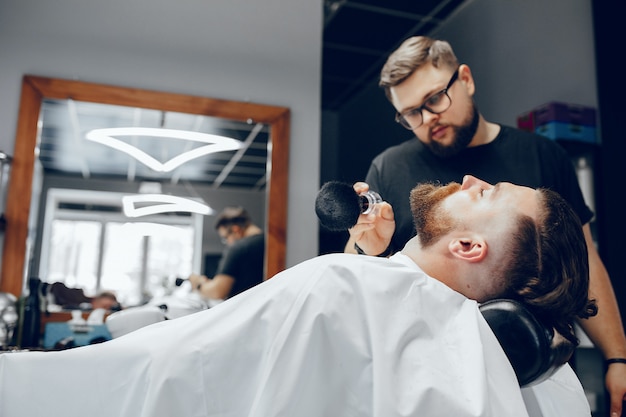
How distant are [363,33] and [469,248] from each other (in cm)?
213

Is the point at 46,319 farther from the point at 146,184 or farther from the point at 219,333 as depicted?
the point at 219,333

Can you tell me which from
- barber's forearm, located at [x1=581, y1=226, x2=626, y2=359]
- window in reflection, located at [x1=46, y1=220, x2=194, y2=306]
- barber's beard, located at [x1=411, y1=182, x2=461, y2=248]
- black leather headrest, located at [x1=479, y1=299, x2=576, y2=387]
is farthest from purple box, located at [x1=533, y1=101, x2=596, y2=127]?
black leather headrest, located at [x1=479, y1=299, x2=576, y2=387]

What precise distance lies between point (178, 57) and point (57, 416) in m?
1.67

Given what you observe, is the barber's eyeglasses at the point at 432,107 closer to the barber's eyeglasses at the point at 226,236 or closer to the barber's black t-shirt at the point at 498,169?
the barber's black t-shirt at the point at 498,169

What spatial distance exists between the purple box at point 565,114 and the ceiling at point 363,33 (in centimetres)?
64

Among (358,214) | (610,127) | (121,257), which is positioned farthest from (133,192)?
(610,127)

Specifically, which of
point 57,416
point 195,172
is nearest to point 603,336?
point 57,416

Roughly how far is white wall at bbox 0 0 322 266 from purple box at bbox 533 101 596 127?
37.7 inches

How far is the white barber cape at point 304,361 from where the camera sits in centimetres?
87

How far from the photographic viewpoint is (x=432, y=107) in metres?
1.56

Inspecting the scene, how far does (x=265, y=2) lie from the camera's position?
2436 mm

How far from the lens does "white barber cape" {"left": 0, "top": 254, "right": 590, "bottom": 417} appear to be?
0.87 metres

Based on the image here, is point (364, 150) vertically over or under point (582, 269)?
over

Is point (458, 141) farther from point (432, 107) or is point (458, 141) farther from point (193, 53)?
point (193, 53)
